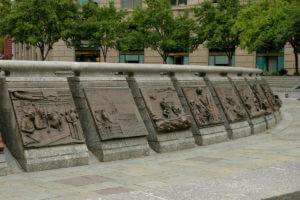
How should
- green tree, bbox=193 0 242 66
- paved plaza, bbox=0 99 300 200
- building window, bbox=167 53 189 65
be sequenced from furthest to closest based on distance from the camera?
building window, bbox=167 53 189 65, green tree, bbox=193 0 242 66, paved plaza, bbox=0 99 300 200

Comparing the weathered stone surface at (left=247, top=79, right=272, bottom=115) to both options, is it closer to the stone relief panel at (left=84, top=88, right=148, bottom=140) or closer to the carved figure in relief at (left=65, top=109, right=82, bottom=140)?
the stone relief panel at (left=84, top=88, right=148, bottom=140)

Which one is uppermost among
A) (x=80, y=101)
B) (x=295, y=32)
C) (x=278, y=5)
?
(x=278, y=5)

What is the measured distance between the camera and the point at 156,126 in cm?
973

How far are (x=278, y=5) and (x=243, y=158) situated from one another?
3527 centimetres

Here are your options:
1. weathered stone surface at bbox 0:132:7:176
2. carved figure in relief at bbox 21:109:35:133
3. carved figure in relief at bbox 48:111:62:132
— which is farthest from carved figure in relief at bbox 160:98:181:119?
weathered stone surface at bbox 0:132:7:176

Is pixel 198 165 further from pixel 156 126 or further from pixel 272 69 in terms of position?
pixel 272 69

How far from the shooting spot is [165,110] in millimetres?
10133

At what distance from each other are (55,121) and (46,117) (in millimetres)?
177

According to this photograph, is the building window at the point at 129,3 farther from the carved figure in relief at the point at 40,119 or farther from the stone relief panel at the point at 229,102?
the carved figure in relief at the point at 40,119

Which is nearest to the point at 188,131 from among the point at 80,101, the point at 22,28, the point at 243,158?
the point at 243,158

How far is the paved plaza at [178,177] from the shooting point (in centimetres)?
536

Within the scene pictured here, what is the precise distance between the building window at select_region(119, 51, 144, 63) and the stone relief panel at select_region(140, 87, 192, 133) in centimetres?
4169

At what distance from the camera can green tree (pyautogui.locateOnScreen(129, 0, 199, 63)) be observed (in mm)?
41906

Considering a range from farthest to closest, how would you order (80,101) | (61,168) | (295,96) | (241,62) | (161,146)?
(241,62), (295,96), (161,146), (80,101), (61,168)
